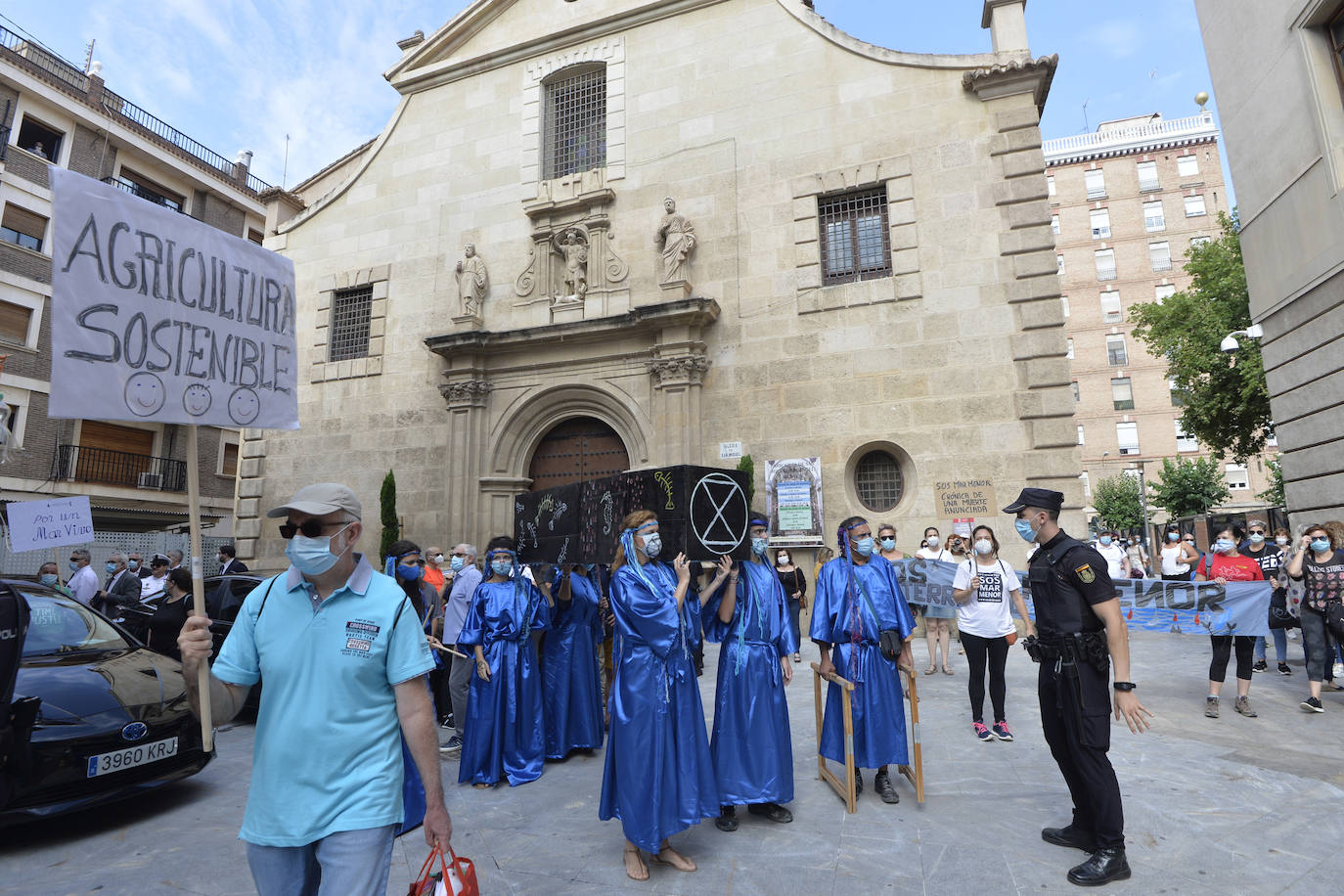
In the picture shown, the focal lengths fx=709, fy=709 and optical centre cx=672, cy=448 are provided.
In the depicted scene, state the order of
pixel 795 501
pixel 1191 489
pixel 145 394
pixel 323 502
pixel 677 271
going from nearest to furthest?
pixel 323 502, pixel 145 394, pixel 795 501, pixel 677 271, pixel 1191 489

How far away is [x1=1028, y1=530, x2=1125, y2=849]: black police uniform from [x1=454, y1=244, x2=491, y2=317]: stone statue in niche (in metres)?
12.5

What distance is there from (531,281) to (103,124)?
61.6 feet

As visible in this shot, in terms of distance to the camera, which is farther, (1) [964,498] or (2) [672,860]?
(1) [964,498]

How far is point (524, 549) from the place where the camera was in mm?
7277

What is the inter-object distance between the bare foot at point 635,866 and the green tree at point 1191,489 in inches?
1594

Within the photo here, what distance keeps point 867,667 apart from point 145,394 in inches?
180

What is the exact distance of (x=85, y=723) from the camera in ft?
14.9

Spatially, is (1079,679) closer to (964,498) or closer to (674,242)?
(964,498)

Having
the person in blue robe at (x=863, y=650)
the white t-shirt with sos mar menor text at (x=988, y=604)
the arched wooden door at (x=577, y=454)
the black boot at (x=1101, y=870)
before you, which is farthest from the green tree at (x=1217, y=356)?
the black boot at (x=1101, y=870)

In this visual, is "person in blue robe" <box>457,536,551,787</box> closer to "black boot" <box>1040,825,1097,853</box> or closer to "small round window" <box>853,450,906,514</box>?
"black boot" <box>1040,825,1097,853</box>

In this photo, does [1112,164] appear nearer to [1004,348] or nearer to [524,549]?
[1004,348]

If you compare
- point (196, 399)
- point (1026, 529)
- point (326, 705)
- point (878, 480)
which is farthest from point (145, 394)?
point (878, 480)

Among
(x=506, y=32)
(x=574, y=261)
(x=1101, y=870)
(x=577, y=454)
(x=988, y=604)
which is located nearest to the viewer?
(x=1101, y=870)

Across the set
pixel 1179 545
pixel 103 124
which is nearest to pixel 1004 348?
pixel 1179 545
